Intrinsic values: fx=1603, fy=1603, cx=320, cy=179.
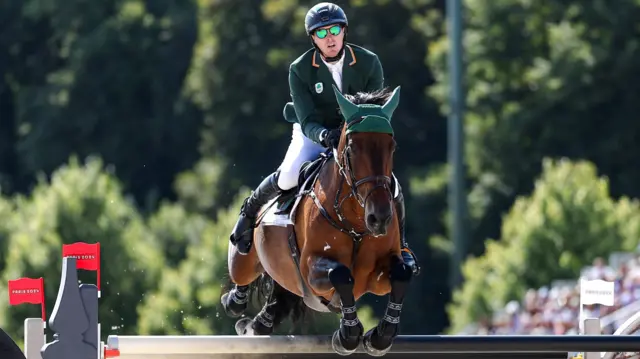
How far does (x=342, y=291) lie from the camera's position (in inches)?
281

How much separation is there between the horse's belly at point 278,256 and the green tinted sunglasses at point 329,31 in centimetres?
95

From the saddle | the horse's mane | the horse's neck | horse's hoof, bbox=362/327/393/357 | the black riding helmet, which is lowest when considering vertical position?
horse's hoof, bbox=362/327/393/357

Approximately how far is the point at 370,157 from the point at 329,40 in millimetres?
988

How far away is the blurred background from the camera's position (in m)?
21.8

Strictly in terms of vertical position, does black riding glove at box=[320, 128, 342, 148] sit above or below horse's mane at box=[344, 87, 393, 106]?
below

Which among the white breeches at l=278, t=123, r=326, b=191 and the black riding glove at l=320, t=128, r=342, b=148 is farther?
the white breeches at l=278, t=123, r=326, b=191

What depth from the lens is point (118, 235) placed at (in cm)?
2486

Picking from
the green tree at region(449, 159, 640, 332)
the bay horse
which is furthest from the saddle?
the green tree at region(449, 159, 640, 332)

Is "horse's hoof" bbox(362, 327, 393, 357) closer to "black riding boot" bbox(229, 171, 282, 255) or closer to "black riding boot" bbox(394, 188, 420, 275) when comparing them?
"black riding boot" bbox(394, 188, 420, 275)

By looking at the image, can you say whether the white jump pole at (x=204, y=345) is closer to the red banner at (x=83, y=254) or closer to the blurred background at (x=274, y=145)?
the red banner at (x=83, y=254)

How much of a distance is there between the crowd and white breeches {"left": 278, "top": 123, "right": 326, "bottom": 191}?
4.99m

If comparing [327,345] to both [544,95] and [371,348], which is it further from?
[544,95]

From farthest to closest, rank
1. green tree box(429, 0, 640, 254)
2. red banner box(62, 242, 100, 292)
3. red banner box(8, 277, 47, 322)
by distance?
green tree box(429, 0, 640, 254) → red banner box(8, 277, 47, 322) → red banner box(62, 242, 100, 292)

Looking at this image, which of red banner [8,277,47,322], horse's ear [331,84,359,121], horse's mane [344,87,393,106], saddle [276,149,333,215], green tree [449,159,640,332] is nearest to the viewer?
red banner [8,277,47,322]
